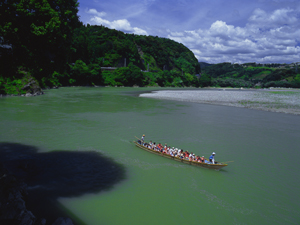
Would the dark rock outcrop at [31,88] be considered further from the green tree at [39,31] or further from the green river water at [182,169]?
the green tree at [39,31]

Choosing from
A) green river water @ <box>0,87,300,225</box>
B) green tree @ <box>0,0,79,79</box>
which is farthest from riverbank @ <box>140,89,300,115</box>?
green tree @ <box>0,0,79,79</box>

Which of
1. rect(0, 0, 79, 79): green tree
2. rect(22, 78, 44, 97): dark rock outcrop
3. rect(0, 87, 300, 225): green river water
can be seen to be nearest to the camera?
rect(0, 87, 300, 225): green river water

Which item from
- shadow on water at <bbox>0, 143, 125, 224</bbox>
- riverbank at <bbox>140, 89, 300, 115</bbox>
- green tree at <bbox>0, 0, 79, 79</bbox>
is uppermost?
green tree at <bbox>0, 0, 79, 79</bbox>

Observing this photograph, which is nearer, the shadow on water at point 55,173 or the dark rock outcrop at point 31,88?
the shadow on water at point 55,173

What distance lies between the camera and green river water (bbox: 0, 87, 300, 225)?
36.6ft

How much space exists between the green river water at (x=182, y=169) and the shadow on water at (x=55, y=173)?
567mm

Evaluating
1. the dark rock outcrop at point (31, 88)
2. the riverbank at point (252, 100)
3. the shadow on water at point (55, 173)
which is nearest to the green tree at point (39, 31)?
the shadow on water at point (55, 173)

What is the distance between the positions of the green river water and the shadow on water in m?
0.57

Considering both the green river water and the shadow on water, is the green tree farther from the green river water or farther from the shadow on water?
the green river water

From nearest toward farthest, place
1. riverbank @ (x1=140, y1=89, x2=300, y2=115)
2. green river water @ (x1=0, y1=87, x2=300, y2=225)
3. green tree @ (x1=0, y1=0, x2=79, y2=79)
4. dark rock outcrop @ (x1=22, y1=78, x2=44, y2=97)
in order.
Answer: green river water @ (x1=0, y1=87, x2=300, y2=225) < green tree @ (x1=0, y1=0, x2=79, y2=79) < riverbank @ (x1=140, y1=89, x2=300, y2=115) < dark rock outcrop @ (x1=22, y1=78, x2=44, y2=97)

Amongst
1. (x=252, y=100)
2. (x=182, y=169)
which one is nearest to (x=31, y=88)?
(x=182, y=169)

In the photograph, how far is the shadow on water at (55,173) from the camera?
37.1 feet

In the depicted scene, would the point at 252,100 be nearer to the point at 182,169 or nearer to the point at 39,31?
the point at 182,169

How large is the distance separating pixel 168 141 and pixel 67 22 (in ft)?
49.8
